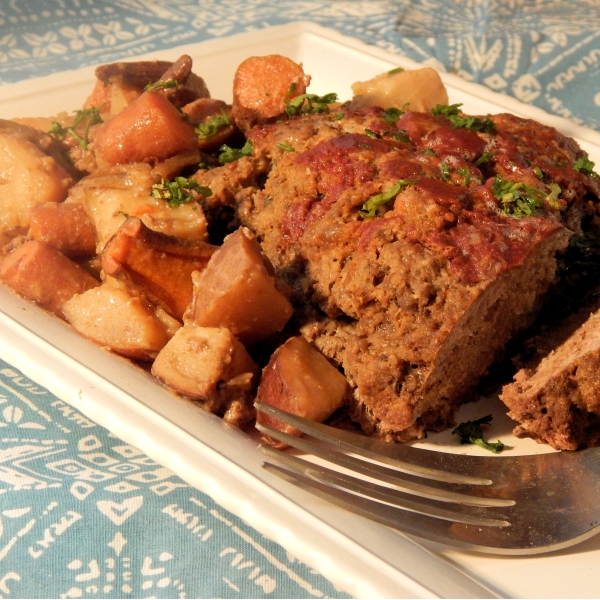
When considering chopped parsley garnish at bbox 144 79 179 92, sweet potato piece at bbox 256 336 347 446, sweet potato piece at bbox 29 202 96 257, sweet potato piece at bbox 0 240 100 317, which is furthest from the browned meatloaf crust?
chopped parsley garnish at bbox 144 79 179 92

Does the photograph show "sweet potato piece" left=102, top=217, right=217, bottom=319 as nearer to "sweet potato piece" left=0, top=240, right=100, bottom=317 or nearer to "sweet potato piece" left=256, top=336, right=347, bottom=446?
"sweet potato piece" left=0, top=240, right=100, bottom=317

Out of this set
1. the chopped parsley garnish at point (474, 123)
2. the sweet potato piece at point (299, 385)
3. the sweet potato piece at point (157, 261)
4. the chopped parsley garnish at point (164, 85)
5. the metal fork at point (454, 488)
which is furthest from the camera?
the chopped parsley garnish at point (164, 85)

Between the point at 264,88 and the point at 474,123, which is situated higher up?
the point at 474,123

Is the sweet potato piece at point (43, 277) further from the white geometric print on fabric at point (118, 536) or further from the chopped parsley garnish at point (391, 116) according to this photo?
the chopped parsley garnish at point (391, 116)

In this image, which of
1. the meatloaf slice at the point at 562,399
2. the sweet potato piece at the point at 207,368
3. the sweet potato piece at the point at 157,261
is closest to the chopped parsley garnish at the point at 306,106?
the sweet potato piece at the point at 157,261

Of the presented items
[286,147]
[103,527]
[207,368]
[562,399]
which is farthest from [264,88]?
[103,527]

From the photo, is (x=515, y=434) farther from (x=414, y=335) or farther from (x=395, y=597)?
(x=395, y=597)

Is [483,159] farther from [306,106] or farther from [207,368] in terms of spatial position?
[207,368]

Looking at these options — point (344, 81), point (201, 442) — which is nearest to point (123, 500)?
point (201, 442)
